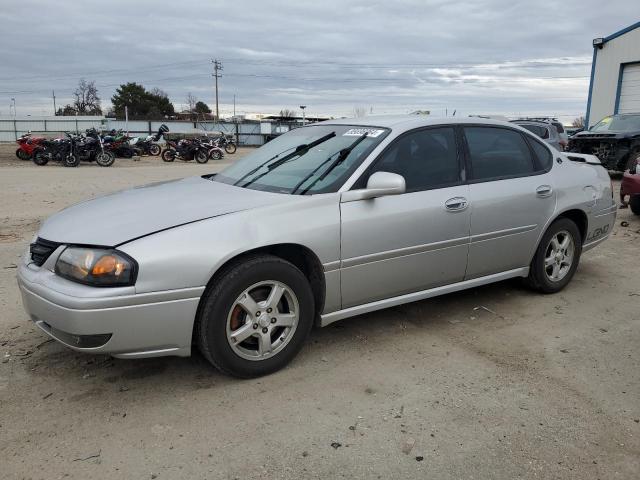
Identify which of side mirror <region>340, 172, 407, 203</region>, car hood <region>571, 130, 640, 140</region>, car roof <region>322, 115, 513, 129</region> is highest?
car roof <region>322, 115, 513, 129</region>

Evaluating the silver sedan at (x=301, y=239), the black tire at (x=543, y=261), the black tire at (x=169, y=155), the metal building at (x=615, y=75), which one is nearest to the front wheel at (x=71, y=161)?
the black tire at (x=169, y=155)

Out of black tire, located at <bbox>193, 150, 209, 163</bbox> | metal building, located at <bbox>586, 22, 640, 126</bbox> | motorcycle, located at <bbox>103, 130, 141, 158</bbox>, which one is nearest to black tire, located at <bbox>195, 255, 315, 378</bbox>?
black tire, located at <bbox>193, 150, 209, 163</bbox>

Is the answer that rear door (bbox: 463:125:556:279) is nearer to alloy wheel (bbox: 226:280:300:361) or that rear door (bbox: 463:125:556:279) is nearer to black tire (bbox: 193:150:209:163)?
alloy wheel (bbox: 226:280:300:361)

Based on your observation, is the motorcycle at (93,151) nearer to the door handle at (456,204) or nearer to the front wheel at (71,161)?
the front wheel at (71,161)

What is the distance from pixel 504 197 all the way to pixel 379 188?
1.30 meters

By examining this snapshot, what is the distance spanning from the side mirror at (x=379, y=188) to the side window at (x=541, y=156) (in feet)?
5.78

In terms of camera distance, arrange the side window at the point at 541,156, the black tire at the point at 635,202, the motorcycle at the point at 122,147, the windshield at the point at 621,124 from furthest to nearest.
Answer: the motorcycle at the point at 122,147 → the windshield at the point at 621,124 → the black tire at the point at 635,202 → the side window at the point at 541,156

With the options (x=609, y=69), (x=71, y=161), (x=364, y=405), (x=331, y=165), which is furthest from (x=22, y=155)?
(x=609, y=69)

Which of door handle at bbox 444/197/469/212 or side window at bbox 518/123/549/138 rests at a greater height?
side window at bbox 518/123/549/138

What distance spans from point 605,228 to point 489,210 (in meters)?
1.78

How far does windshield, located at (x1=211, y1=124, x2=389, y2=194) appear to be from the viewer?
3.55 meters

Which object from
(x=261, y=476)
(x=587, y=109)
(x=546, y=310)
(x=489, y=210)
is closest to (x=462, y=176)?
(x=489, y=210)

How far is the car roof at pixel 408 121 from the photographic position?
3.94m

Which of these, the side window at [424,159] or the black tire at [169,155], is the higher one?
the side window at [424,159]
